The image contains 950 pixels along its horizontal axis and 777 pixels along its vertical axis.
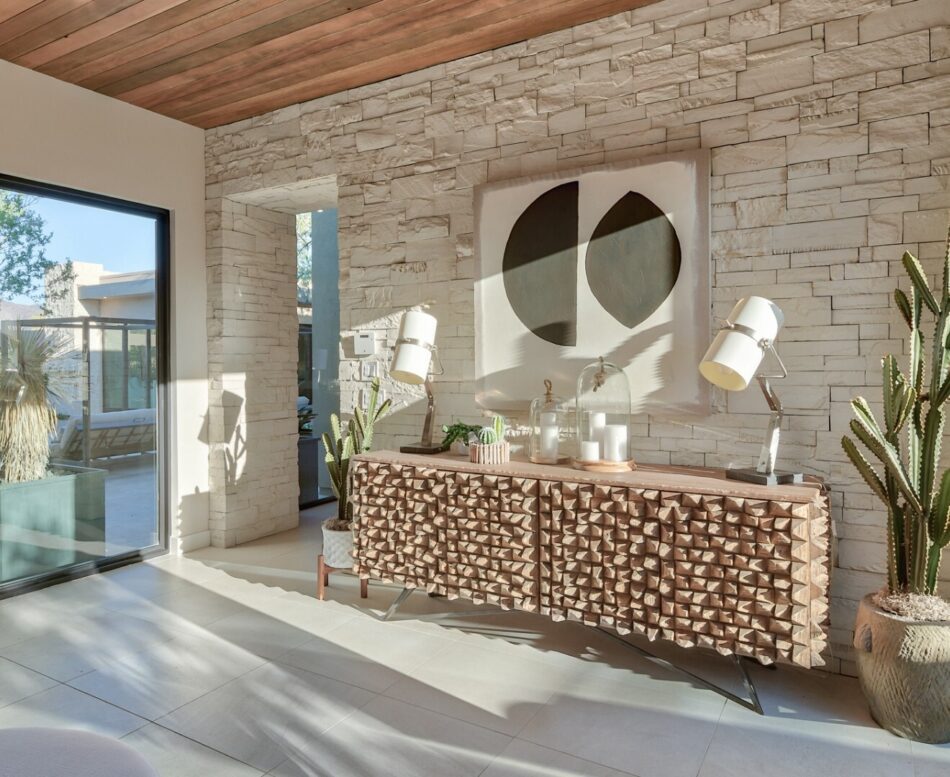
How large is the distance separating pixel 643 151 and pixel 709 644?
81.7 inches

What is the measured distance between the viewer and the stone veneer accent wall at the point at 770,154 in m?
2.46

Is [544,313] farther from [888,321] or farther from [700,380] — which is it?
[888,321]

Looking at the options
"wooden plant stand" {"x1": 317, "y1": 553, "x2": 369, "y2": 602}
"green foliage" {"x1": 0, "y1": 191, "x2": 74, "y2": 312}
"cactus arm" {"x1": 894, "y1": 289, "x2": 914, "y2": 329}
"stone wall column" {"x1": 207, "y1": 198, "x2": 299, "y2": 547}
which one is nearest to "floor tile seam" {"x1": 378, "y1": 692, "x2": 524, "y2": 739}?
"wooden plant stand" {"x1": 317, "y1": 553, "x2": 369, "y2": 602}

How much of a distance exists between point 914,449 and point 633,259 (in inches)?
51.8

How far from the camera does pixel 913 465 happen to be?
7.29 ft

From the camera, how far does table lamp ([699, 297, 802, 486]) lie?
2.36 metres

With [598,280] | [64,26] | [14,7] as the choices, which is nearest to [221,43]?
[64,26]

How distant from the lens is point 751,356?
2.36m

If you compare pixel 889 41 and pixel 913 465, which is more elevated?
pixel 889 41

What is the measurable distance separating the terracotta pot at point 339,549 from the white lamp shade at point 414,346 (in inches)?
36.7

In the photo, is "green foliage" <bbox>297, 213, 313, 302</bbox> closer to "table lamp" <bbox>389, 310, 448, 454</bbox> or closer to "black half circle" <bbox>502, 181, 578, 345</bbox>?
"table lamp" <bbox>389, 310, 448, 454</bbox>

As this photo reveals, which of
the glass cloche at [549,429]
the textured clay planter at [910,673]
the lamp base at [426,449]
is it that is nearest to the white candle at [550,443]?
the glass cloche at [549,429]

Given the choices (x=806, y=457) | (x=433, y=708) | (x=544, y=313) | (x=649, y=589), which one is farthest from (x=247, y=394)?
(x=806, y=457)

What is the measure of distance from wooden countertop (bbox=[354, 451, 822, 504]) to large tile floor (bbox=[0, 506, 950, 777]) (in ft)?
2.55
